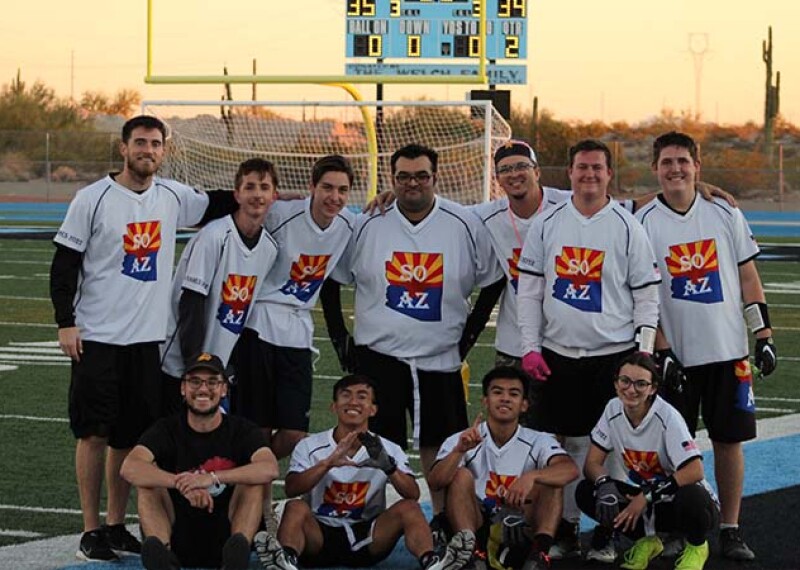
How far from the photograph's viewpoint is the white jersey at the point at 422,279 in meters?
7.62

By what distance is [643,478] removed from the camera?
7.23 meters

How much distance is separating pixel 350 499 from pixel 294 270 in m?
1.13

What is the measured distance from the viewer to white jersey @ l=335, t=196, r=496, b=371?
7617 mm

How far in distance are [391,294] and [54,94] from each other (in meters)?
56.2

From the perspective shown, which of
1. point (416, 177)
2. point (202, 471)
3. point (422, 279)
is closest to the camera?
point (202, 471)

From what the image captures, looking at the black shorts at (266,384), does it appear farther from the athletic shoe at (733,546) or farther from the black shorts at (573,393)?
the athletic shoe at (733,546)

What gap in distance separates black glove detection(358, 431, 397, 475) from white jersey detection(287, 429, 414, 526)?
115mm

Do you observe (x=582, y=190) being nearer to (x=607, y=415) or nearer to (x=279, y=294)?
(x=607, y=415)

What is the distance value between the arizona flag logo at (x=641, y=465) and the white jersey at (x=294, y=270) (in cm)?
150

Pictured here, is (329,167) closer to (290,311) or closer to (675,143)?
(290,311)

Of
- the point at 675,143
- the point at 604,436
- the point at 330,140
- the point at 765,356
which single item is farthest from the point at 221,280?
the point at 330,140

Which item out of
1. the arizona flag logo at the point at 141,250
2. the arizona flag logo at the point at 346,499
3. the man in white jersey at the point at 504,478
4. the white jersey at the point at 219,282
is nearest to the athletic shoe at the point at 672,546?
the man in white jersey at the point at 504,478

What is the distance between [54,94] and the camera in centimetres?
6216

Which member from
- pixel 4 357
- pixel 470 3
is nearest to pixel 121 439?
pixel 4 357
